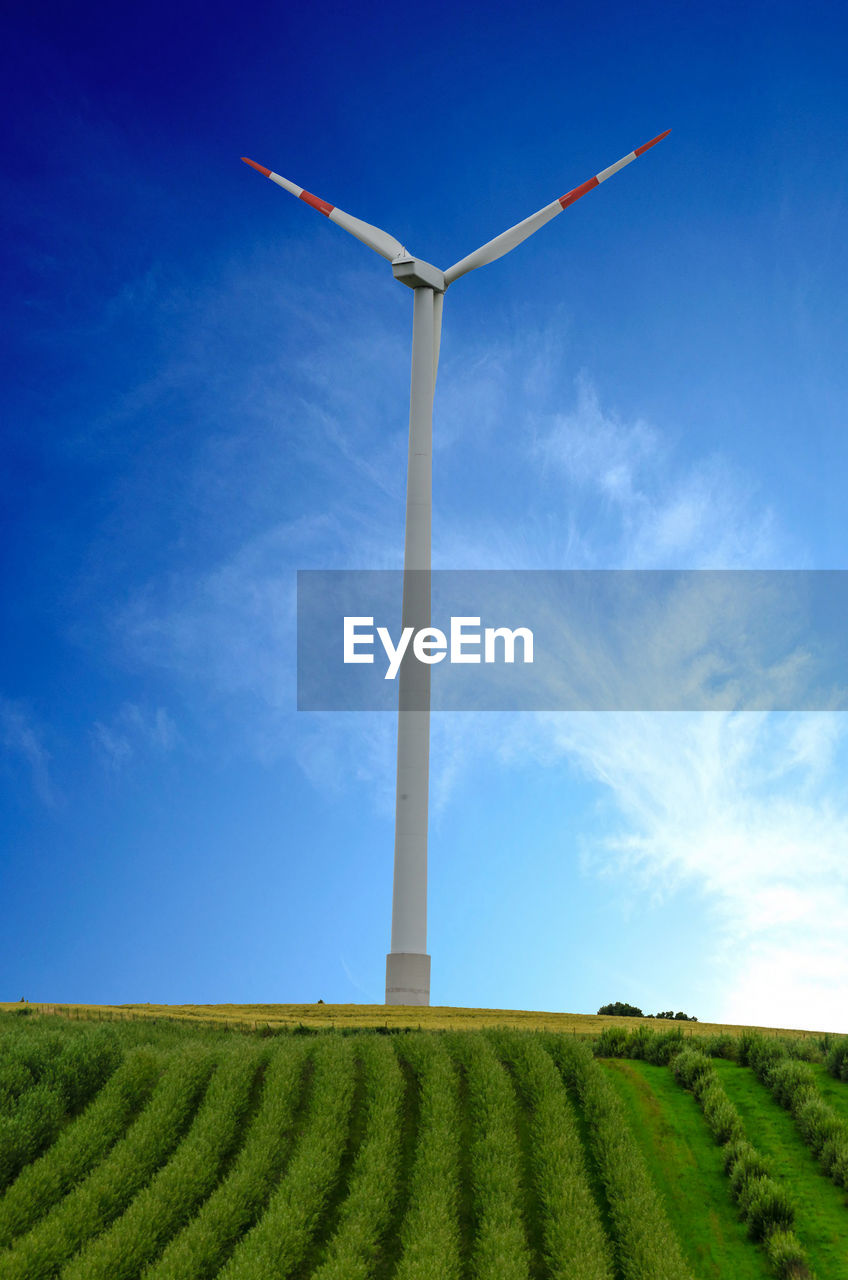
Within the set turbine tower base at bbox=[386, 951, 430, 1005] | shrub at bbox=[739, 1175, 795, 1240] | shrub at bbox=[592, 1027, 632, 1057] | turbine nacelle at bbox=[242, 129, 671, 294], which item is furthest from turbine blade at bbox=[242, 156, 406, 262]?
shrub at bbox=[739, 1175, 795, 1240]

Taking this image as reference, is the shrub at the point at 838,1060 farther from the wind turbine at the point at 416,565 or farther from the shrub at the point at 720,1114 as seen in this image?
the wind turbine at the point at 416,565

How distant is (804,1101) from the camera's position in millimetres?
20453

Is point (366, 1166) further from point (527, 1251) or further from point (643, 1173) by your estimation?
point (643, 1173)

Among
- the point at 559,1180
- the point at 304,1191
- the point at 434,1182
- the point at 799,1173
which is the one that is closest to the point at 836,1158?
the point at 799,1173

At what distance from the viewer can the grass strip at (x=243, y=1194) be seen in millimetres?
15711

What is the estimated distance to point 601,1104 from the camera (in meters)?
20.2

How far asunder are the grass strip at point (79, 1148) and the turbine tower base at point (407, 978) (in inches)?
723

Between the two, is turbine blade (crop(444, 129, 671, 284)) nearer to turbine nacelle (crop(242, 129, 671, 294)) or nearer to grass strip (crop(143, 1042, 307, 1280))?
turbine nacelle (crop(242, 129, 671, 294))

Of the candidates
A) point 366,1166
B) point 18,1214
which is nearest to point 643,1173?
point 366,1166

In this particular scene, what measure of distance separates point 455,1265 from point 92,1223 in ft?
20.6

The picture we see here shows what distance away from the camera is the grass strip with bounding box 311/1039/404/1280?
1551 cm

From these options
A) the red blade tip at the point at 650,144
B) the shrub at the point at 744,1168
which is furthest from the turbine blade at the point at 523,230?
the shrub at the point at 744,1168

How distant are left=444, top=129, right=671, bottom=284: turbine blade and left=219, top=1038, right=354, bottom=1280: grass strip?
1611 inches

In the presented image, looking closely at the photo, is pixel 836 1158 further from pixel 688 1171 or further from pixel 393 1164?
pixel 393 1164
